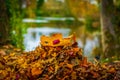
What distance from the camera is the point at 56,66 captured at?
6.69 metres

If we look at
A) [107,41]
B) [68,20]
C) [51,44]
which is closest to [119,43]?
[107,41]

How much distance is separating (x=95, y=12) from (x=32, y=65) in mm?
38486

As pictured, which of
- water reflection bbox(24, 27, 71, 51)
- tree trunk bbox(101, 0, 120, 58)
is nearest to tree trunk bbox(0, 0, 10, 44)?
tree trunk bbox(101, 0, 120, 58)

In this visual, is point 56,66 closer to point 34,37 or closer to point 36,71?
point 36,71

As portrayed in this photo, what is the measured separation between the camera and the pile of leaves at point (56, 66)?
6.68 metres

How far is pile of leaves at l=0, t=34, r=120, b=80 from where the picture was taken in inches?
263

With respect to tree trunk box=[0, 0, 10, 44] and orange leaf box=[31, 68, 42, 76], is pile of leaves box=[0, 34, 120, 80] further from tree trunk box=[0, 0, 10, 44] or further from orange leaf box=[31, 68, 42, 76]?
tree trunk box=[0, 0, 10, 44]

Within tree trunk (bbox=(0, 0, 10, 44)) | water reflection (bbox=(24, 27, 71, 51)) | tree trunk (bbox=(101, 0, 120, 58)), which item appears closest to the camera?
tree trunk (bbox=(0, 0, 10, 44))

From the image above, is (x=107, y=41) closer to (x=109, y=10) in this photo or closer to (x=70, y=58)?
(x=109, y=10)

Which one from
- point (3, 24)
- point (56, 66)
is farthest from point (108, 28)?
point (56, 66)

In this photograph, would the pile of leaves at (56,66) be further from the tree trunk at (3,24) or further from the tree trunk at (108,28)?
the tree trunk at (108,28)

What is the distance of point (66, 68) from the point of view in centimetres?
670

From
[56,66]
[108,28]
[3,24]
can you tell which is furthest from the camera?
[108,28]

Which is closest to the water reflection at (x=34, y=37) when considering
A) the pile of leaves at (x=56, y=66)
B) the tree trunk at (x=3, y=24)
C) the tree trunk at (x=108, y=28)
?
the tree trunk at (x=108, y=28)
